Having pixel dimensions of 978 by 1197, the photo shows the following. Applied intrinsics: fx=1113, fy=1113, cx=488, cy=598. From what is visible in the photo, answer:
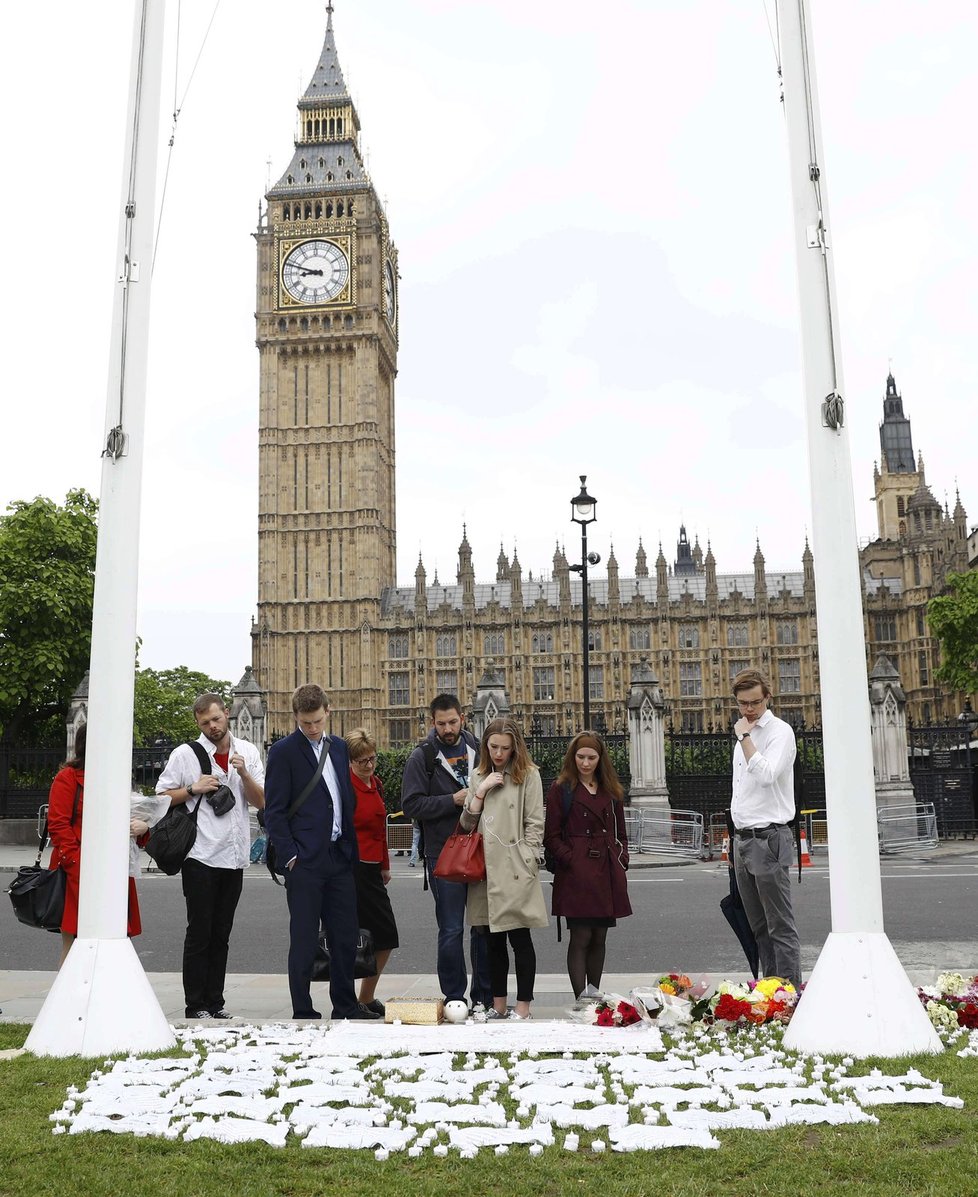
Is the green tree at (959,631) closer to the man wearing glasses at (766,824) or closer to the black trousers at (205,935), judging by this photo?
the man wearing glasses at (766,824)

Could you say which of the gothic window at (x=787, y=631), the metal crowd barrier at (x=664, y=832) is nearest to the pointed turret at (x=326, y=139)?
the gothic window at (x=787, y=631)

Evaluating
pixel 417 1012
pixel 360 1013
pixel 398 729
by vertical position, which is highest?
pixel 398 729

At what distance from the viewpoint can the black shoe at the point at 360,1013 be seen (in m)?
5.64

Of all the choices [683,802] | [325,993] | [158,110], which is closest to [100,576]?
[158,110]

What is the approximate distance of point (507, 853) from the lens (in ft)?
18.2

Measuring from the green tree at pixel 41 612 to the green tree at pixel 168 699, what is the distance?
1548 centimetres

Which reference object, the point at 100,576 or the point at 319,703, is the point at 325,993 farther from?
the point at 100,576

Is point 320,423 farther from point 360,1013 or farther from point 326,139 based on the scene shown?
point 360,1013

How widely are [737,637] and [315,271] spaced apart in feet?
99.8

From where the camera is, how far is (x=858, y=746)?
15.5ft

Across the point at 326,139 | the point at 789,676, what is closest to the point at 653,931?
the point at 789,676

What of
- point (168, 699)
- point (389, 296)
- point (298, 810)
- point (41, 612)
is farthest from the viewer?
point (389, 296)

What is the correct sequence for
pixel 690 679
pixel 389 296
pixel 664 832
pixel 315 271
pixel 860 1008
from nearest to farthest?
pixel 860 1008 → pixel 664 832 → pixel 690 679 → pixel 315 271 → pixel 389 296

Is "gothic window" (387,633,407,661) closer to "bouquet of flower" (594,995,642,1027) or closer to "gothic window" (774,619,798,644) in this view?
"gothic window" (774,619,798,644)
